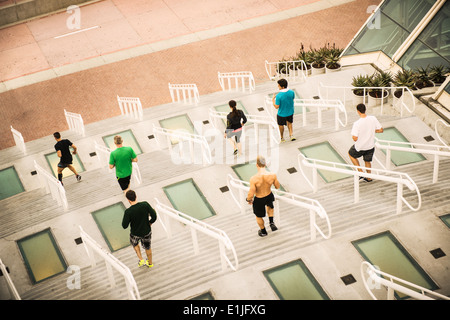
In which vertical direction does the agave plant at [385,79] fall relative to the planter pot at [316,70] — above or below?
above

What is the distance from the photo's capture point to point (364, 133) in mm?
10039

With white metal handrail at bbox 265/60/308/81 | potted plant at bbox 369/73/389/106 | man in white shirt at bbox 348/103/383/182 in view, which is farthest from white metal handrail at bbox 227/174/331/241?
white metal handrail at bbox 265/60/308/81

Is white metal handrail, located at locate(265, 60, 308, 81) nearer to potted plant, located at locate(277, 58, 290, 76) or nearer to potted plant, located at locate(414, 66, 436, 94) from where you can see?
potted plant, located at locate(277, 58, 290, 76)

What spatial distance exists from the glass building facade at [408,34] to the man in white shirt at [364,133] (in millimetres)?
5271

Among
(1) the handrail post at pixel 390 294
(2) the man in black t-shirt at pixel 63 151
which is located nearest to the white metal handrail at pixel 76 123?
(2) the man in black t-shirt at pixel 63 151

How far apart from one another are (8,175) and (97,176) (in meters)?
2.65

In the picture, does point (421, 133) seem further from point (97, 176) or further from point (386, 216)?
point (97, 176)

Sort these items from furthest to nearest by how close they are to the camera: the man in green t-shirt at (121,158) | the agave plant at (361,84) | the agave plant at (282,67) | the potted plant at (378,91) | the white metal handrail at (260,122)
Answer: the agave plant at (282,67)
the agave plant at (361,84)
the potted plant at (378,91)
the white metal handrail at (260,122)
the man in green t-shirt at (121,158)

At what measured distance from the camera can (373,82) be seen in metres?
14.0

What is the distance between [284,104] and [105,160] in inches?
187

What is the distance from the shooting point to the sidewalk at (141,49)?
723 inches

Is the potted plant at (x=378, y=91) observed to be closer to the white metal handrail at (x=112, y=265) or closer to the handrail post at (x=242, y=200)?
the handrail post at (x=242, y=200)

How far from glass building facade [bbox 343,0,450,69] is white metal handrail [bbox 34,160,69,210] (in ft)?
31.1

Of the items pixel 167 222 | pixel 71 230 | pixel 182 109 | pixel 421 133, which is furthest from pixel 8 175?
pixel 421 133
